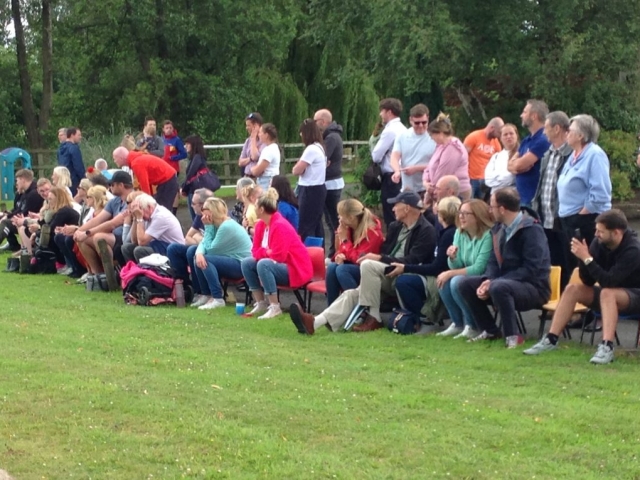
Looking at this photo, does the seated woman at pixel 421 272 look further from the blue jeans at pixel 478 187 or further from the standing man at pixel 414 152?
the blue jeans at pixel 478 187

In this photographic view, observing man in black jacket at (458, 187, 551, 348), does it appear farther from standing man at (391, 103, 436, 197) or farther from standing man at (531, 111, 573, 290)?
standing man at (391, 103, 436, 197)

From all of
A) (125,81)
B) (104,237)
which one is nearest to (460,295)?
(104,237)

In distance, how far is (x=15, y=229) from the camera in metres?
19.3

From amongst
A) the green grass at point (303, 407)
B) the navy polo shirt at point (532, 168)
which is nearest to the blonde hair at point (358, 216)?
the green grass at point (303, 407)

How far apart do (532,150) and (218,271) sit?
152 inches

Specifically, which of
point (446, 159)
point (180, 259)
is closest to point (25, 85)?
point (180, 259)

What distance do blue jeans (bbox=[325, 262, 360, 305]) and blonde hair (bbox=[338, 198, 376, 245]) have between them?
29cm

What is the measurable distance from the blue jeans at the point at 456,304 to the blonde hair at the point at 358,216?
1.31 metres

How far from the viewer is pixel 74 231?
52.1 feet

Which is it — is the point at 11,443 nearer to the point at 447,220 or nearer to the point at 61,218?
the point at 447,220

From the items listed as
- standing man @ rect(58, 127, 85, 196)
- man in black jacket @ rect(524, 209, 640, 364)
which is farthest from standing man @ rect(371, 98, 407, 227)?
standing man @ rect(58, 127, 85, 196)

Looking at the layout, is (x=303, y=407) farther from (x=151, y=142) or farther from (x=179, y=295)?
(x=151, y=142)

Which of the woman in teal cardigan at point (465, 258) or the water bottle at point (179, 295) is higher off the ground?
the woman in teal cardigan at point (465, 258)

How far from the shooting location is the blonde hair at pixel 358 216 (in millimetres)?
11641
